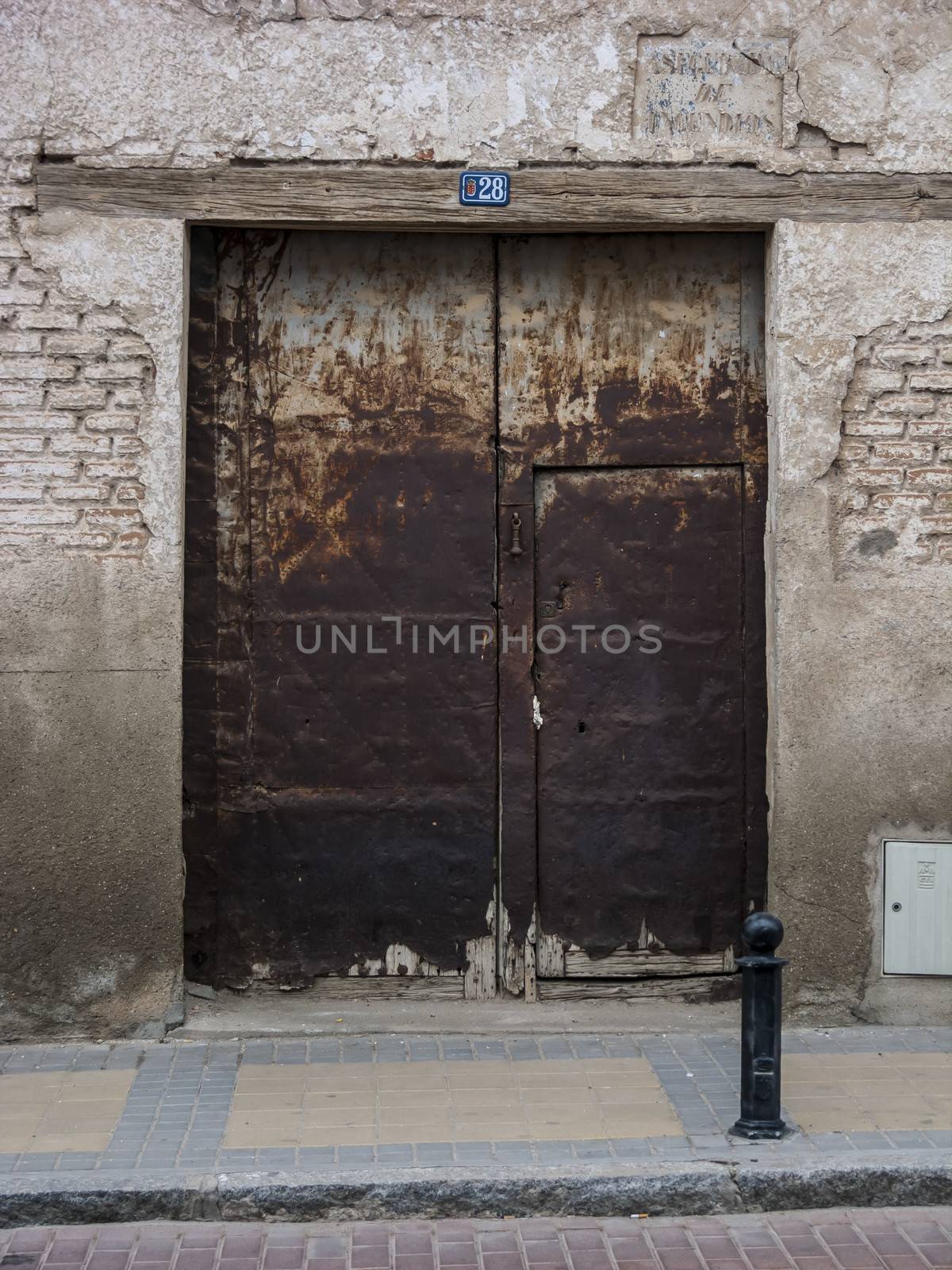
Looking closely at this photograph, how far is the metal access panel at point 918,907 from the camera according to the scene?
5562 mm

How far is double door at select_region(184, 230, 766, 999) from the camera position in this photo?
5.78 meters

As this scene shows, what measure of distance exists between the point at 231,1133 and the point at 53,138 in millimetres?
3799

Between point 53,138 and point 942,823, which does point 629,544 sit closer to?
point 942,823

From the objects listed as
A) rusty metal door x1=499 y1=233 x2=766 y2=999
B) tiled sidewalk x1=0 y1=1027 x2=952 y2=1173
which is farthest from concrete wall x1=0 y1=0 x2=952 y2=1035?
tiled sidewalk x1=0 y1=1027 x2=952 y2=1173

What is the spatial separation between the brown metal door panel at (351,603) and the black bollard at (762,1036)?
166 centimetres

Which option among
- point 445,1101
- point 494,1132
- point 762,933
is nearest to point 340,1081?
point 445,1101

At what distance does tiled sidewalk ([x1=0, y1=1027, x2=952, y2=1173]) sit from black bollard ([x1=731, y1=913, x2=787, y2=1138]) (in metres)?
0.09

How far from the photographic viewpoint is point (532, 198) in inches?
216

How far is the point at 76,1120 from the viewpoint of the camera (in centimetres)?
461

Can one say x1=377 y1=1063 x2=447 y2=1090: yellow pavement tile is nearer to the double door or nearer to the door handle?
the double door

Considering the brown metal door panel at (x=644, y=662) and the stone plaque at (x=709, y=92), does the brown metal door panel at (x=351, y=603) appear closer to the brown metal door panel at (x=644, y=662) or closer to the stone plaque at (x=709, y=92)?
the brown metal door panel at (x=644, y=662)

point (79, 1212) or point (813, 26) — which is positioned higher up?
point (813, 26)

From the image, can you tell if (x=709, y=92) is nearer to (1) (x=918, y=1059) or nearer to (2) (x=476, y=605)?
(2) (x=476, y=605)

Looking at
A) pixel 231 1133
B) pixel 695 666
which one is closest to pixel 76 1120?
pixel 231 1133
